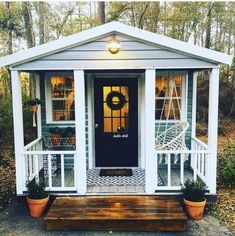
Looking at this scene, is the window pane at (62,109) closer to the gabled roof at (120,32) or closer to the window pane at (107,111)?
the window pane at (107,111)

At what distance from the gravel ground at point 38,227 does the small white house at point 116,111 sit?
1.53ft

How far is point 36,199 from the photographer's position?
14.7ft

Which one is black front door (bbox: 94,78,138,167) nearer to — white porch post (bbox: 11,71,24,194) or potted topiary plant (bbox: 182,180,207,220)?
white porch post (bbox: 11,71,24,194)

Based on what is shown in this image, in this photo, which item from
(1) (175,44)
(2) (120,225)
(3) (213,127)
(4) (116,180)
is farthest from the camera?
(4) (116,180)

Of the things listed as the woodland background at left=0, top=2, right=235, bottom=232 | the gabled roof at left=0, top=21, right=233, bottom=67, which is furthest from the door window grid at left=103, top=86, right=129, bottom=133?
the woodland background at left=0, top=2, right=235, bottom=232

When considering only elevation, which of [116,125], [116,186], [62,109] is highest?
[62,109]

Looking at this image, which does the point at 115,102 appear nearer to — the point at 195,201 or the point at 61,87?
the point at 61,87

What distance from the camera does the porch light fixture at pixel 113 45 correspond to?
4.31m

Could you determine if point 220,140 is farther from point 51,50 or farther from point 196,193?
point 51,50

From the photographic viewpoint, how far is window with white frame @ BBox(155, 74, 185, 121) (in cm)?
610

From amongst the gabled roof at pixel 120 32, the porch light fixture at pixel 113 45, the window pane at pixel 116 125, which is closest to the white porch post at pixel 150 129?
the gabled roof at pixel 120 32

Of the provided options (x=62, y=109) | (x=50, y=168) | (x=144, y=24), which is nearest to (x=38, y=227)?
(x=50, y=168)

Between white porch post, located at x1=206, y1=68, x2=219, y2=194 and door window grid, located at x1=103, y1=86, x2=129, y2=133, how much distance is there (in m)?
2.05

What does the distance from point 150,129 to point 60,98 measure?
2.39 meters
